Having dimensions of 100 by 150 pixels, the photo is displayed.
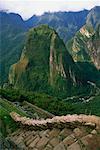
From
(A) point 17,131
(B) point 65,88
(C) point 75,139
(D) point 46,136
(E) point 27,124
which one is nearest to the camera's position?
(C) point 75,139

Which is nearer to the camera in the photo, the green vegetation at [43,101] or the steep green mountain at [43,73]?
the green vegetation at [43,101]

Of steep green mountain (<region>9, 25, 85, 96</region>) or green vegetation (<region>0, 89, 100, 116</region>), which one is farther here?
steep green mountain (<region>9, 25, 85, 96</region>)

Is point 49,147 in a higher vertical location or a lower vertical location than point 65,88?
higher

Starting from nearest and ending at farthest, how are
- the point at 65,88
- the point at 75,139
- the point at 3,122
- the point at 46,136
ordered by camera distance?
the point at 75,139, the point at 46,136, the point at 3,122, the point at 65,88

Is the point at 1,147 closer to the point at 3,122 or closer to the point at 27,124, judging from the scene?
the point at 27,124

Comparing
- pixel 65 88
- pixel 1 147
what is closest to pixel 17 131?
pixel 1 147

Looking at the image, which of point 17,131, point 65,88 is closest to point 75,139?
point 17,131

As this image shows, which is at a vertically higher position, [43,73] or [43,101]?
[43,101]

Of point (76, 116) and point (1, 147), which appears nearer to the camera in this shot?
point (76, 116)

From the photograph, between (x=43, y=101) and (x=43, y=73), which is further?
(x=43, y=73)
